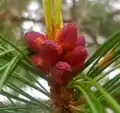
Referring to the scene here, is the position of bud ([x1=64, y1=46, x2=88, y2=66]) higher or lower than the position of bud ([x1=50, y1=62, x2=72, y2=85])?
higher

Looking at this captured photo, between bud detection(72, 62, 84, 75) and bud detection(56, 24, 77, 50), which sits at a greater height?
bud detection(56, 24, 77, 50)

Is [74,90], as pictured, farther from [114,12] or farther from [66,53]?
[114,12]

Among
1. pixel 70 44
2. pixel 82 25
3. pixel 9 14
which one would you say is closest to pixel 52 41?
pixel 70 44

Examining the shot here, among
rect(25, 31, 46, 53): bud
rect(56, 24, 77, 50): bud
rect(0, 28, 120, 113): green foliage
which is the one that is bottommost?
rect(0, 28, 120, 113): green foliage

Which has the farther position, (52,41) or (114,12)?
(114,12)
